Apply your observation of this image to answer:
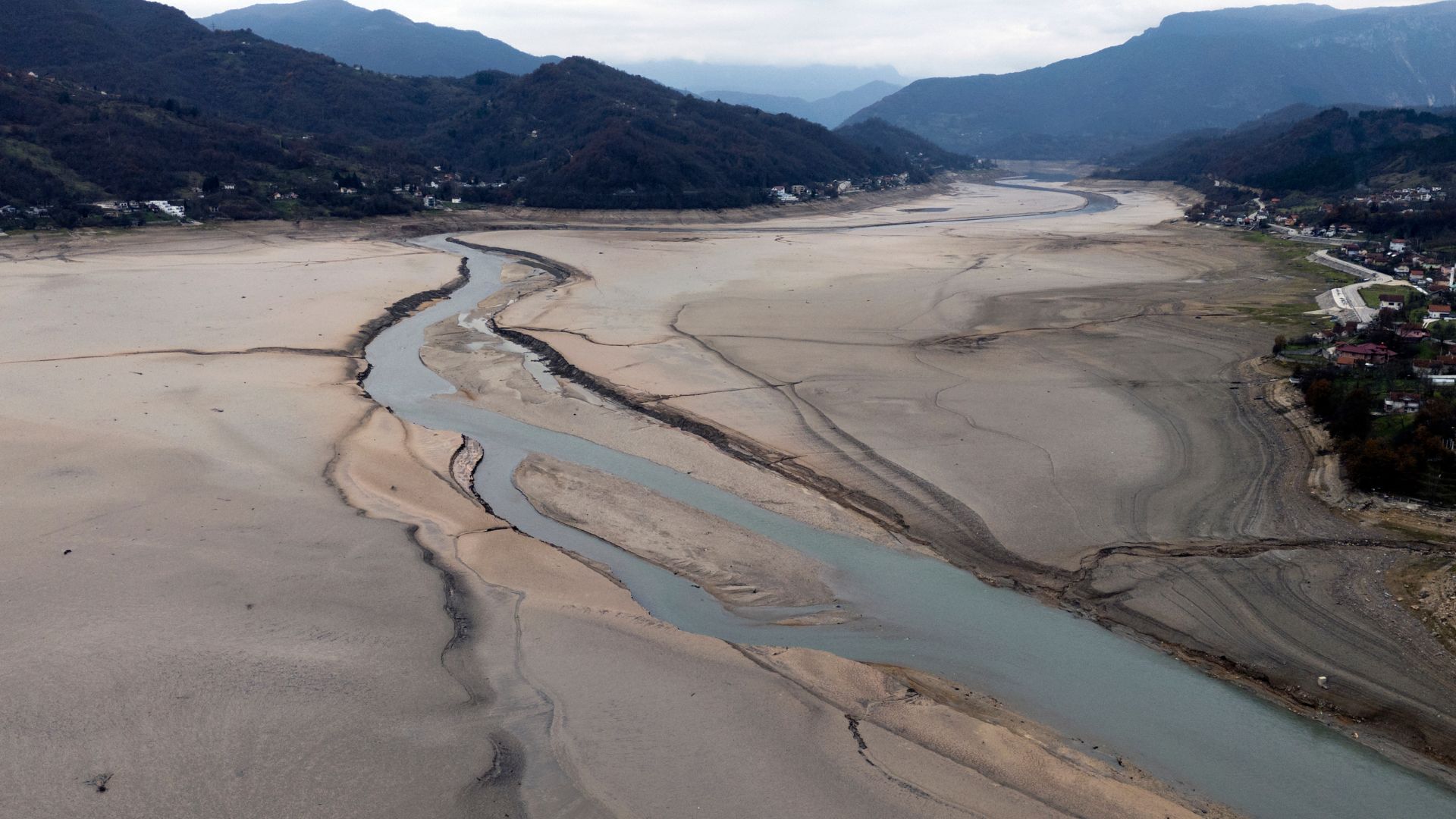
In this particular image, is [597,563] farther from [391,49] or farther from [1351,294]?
[391,49]

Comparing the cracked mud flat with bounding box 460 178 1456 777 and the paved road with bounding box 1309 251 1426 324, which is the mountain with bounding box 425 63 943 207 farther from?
the paved road with bounding box 1309 251 1426 324

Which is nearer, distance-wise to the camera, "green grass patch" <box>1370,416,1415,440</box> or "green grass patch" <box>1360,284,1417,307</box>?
"green grass patch" <box>1370,416,1415,440</box>

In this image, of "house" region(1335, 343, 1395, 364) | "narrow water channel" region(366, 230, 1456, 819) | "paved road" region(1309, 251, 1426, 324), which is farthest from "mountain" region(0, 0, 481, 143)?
"house" region(1335, 343, 1395, 364)

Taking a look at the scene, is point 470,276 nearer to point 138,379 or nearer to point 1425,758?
point 138,379

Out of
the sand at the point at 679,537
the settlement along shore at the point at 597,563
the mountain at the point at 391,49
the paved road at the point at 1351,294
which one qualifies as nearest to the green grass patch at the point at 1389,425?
the settlement along shore at the point at 597,563

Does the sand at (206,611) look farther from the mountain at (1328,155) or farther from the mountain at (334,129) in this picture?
the mountain at (1328,155)

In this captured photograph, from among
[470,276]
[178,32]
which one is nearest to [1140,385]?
[470,276]
